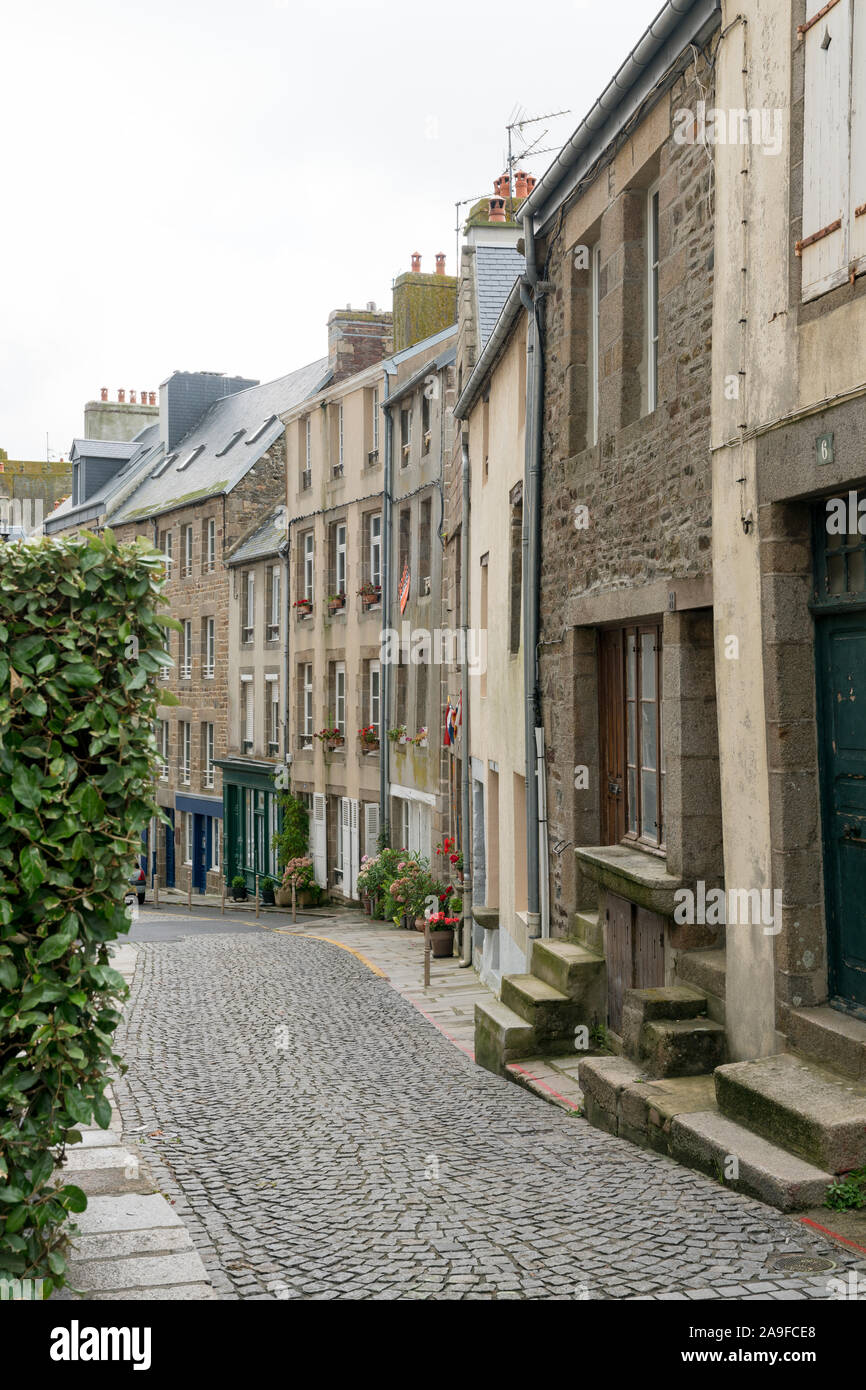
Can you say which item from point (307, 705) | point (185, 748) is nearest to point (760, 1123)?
point (307, 705)

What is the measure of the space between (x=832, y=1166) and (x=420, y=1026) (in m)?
7.67

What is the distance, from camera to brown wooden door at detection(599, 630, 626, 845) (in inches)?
376

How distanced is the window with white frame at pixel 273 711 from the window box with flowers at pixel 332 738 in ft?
12.1

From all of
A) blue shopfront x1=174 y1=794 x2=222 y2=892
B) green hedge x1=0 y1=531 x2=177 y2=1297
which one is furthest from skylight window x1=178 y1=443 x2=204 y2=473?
green hedge x1=0 y1=531 x2=177 y2=1297

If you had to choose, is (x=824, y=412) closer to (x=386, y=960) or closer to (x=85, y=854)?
(x=85, y=854)

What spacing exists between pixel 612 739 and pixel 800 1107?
15.1 feet

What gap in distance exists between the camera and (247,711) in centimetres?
3269

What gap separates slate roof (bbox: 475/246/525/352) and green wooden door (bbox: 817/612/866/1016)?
1110cm

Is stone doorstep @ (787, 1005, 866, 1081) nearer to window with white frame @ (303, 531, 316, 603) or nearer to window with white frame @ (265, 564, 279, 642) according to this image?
window with white frame @ (303, 531, 316, 603)

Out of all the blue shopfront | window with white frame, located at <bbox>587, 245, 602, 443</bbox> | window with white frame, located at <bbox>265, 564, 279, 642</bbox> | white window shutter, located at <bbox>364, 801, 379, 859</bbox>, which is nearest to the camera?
window with white frame, located at <bbox>587, 245, 602, 443</bbox>

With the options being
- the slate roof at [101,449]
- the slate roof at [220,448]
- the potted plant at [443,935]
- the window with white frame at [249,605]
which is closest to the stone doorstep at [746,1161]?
the potted plant at [443,935]

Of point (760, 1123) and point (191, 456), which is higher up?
point (191, 456)

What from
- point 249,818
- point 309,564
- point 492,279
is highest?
point 492,279

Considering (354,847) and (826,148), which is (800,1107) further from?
(354,847)
